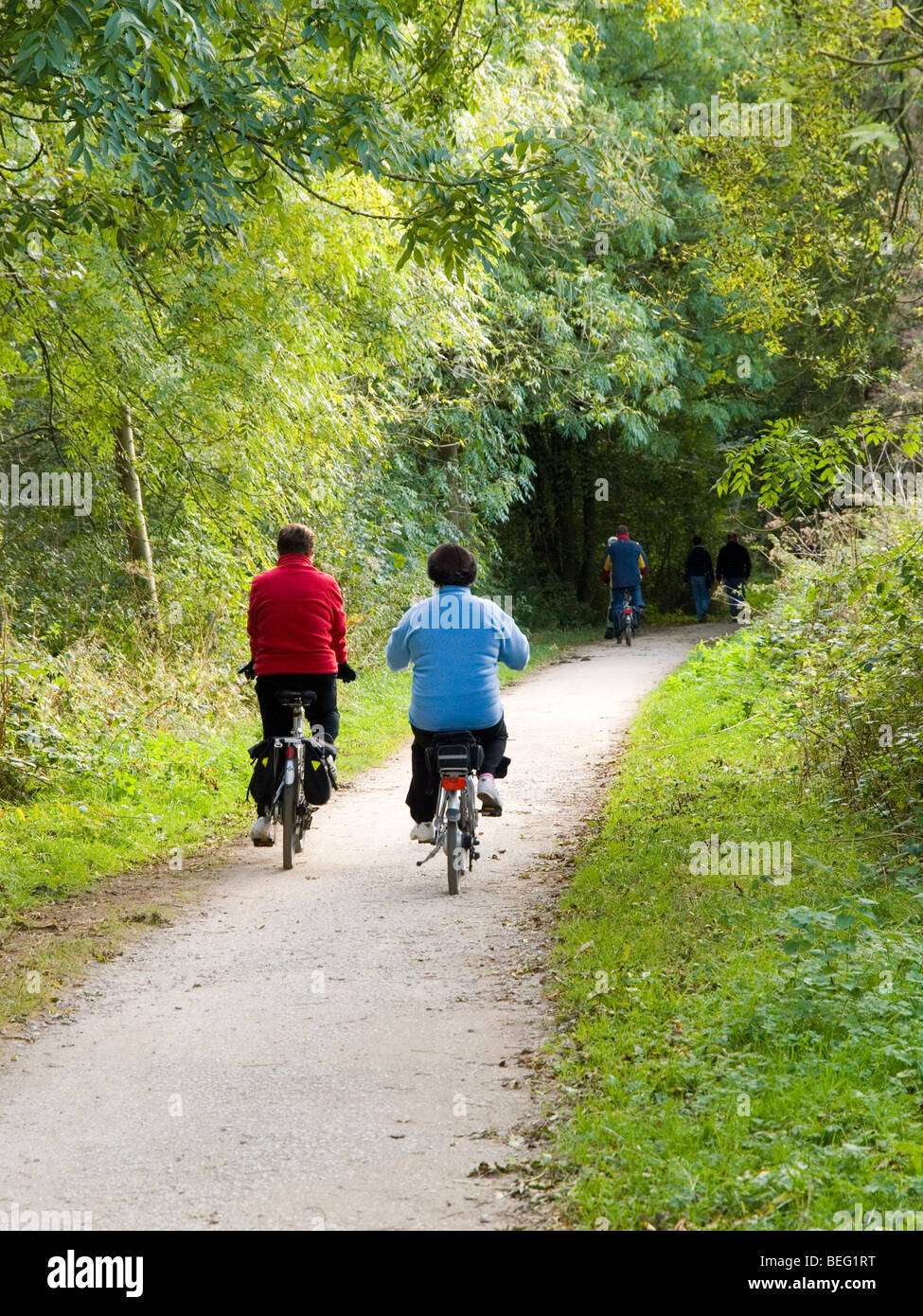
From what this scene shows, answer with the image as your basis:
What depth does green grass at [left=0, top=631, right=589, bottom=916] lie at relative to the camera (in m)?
8.70

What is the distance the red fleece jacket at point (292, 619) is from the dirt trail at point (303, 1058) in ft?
4.61

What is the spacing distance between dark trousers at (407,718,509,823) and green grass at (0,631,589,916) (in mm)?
1776

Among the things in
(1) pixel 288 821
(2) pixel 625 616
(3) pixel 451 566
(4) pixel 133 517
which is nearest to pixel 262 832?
(1) pixel 288 821

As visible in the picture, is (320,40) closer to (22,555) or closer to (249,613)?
(249,613)

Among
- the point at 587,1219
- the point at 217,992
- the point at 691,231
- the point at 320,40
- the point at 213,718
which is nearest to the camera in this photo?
the point at 587,1219

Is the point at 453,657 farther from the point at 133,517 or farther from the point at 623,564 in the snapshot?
the point at 623,564

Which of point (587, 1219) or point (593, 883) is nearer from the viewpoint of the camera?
point (587, 1219)

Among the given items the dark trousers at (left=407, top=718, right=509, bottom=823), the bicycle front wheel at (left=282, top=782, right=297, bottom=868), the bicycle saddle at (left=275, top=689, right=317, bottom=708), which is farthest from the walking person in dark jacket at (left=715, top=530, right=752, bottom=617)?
the bicycle front wheel at (left=282, top=782, right=297, bottom=868)

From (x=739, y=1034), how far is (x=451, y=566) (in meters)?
4.07

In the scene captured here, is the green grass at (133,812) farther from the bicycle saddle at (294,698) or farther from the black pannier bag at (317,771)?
the bicycle saddle at (294,698)

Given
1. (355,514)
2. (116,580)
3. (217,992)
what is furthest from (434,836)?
(355,514)

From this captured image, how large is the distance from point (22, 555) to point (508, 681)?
8560 mm

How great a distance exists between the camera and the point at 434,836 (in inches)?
327

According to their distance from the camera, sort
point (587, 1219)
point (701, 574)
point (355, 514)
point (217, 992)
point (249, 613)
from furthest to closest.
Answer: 1. point (701, 574)
2. point (355, 514)
3. point (249, 613)
4. point (217, 992)
5. point (587, 1219)
